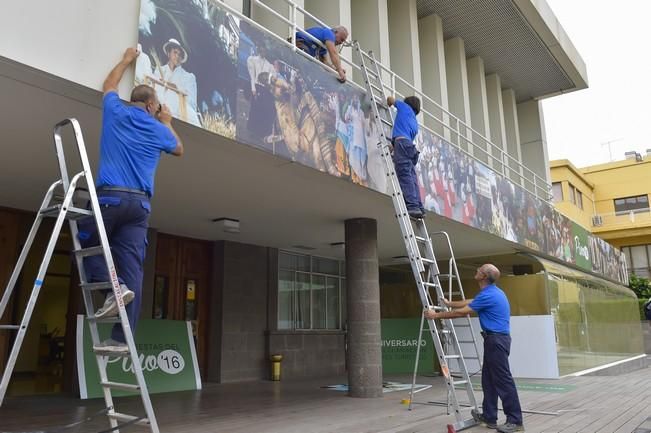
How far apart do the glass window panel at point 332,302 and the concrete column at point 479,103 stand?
5708 mm

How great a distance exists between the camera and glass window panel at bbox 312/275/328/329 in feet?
49.4

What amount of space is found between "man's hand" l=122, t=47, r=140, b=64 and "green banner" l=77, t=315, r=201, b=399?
5879 millimetres

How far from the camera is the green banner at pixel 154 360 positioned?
9182 mm

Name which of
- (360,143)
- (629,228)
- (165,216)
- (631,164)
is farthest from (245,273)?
(631,164)

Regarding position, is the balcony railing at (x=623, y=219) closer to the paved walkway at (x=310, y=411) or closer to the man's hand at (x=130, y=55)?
the paved walkway at (x=310, y=411)

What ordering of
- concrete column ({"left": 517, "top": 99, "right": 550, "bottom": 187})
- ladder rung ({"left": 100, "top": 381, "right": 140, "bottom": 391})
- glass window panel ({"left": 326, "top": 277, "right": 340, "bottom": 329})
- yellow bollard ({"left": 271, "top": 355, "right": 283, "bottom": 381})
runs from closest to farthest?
ladder rung ({"left": 100, "top": 381, "right": 140, "bottom": 391}), yellow bollard ({"left": 271, "top": 355, "right": 283, "bottom": 381}), glass window panel ({"left": 326, "top": 277, "right": 340, "bottom": 329}), concrete column ({"left": 517, "top": 99, "right": 550, "bottom": 187})

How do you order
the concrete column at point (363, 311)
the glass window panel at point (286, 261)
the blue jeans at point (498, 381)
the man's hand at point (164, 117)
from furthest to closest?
the glass window panel at point (286, 261) → the concrete column at point (363, 311) → the blue jeans at point (498, 381) → the man's hand at point (164, 117)

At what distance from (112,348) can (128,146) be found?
1494 mm

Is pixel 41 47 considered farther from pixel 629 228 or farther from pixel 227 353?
pixel 629 228

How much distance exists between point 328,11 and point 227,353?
770 cm

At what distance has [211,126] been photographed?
5.61 metres

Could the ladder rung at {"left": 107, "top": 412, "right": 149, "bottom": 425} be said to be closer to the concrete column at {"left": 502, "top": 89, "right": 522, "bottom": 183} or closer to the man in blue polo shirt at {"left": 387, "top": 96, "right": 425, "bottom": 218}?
the man in blue polo shirt at {"left": 387, "top": 96, "right": 425, "bottom": 218}

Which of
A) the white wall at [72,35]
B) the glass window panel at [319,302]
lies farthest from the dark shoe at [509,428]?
the glass window panel at [319,302]

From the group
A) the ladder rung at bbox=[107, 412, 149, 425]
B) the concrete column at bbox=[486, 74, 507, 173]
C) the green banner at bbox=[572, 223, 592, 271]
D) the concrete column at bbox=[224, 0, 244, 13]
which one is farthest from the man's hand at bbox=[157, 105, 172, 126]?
the green banner at bbox=[572, 223, 592, 271]
